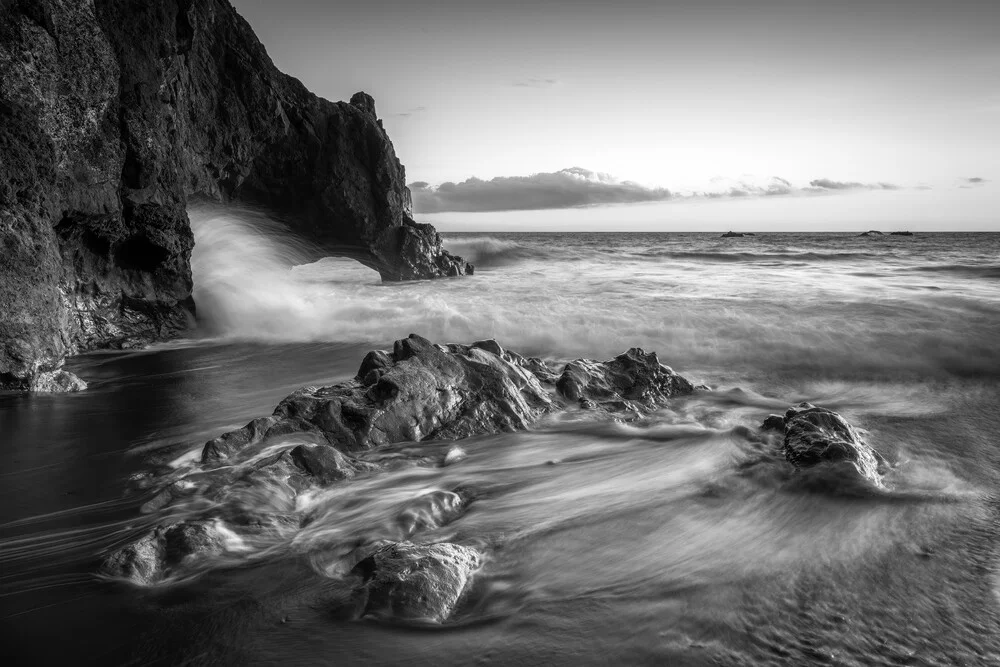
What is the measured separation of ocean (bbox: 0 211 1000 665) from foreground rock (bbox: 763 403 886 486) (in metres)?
0.12

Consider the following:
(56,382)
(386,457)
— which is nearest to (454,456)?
(386,457)

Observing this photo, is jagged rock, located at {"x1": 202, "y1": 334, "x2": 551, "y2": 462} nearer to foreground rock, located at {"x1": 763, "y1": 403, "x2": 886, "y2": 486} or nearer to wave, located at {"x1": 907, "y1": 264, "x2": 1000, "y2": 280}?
foreground rock, located at {"x1": 763, "y1": 403, "x2": 886, "y2": 486}

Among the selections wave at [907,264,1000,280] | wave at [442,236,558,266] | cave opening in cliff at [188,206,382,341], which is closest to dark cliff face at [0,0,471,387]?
cave opening in cliff at [188,206,382,341]

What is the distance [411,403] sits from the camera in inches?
175

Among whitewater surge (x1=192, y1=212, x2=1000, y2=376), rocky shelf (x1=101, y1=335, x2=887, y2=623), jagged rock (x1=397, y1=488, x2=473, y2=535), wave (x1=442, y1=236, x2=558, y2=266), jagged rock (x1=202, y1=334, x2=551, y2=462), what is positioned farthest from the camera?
wave (x1=442, y1=236, x2=558, y2=266)

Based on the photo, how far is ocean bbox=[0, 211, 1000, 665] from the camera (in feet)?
7.32

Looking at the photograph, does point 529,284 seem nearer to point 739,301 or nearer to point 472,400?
point 739,301

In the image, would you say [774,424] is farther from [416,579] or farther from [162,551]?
[162,551]

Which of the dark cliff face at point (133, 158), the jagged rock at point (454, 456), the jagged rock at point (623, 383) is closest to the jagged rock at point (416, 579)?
the jagged rock at point (454, 456)

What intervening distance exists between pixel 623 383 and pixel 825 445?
205 centimetres

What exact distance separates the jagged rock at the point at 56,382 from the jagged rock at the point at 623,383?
4.91 meters

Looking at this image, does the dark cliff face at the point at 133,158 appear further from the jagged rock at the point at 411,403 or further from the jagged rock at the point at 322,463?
the jagged rock at the point at 322,463

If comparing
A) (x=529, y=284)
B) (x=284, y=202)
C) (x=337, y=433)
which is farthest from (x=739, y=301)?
(x=284, y=202)

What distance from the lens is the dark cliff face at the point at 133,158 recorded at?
19.6ft
